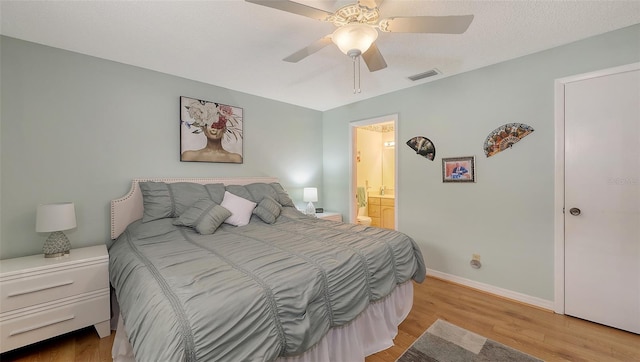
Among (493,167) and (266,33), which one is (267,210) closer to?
(266,33)

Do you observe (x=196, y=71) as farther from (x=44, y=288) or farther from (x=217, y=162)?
(x=44, y=288)

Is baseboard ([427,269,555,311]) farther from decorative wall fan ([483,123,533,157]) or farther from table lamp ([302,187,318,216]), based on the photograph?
table lamp ([302,187,318,216])

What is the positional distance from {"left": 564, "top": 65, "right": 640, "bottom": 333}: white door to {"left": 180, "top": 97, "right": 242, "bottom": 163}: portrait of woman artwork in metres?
3.51

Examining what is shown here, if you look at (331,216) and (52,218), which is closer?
(52,218)

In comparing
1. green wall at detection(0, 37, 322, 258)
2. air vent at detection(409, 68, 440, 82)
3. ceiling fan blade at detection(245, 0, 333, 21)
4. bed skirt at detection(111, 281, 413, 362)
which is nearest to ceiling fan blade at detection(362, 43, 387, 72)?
ceiling fan blade at detection(245, 0, 333, 21)

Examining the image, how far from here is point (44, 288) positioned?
6.07 ft

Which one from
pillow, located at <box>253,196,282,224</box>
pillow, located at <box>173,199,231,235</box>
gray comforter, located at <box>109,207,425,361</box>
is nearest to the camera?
gray comforter, located at <box>109,207,425,361</box>

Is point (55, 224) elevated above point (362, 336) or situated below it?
above

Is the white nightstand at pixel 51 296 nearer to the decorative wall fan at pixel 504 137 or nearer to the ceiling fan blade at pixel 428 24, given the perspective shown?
the ceiling fan blade at pixel 428 24

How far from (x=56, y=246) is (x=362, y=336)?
2451 millimetres

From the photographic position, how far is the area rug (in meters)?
1.78

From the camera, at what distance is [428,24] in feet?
4.96

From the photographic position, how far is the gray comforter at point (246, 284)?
3.47ft

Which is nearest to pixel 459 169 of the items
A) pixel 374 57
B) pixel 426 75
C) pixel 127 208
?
pixel 426 75
